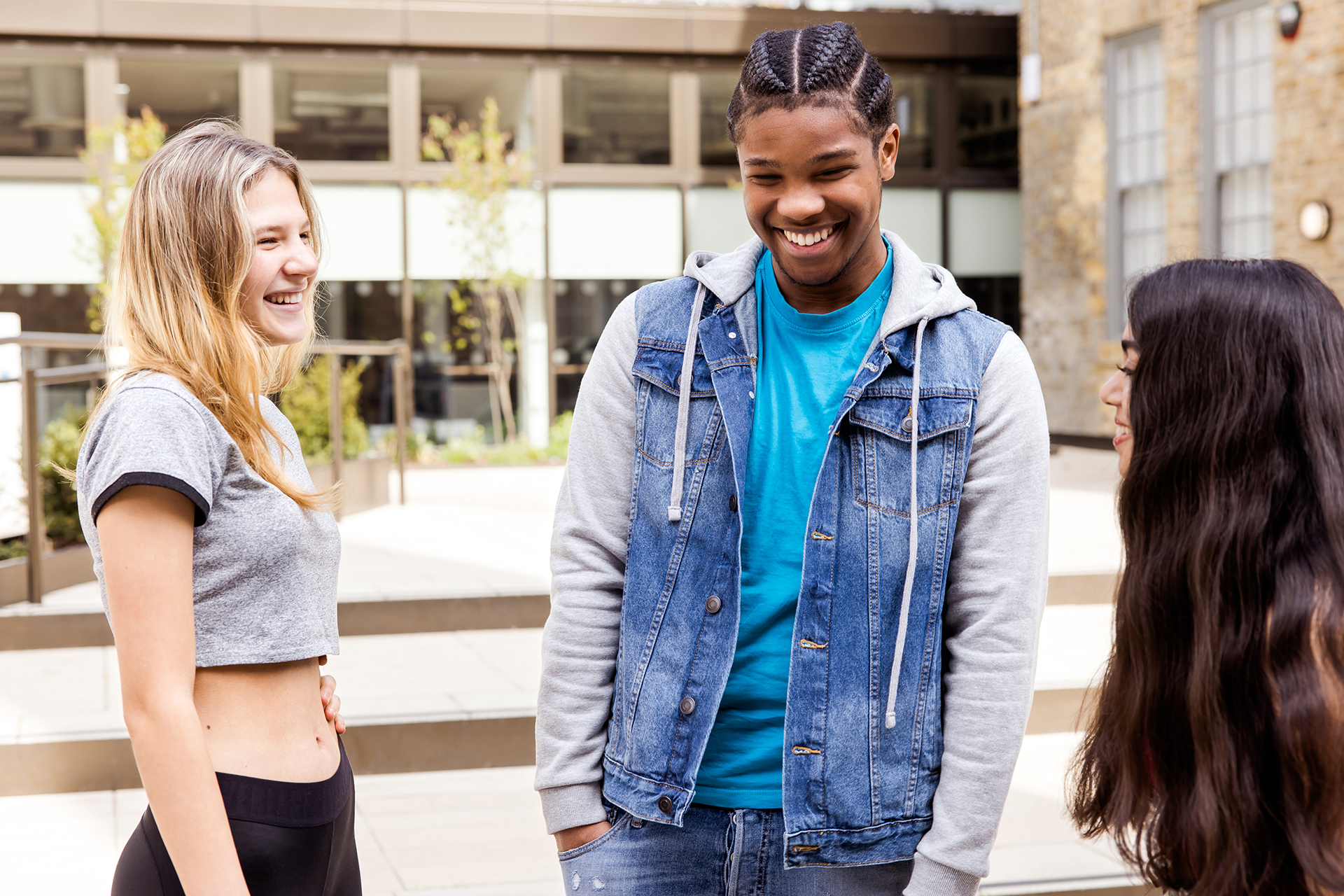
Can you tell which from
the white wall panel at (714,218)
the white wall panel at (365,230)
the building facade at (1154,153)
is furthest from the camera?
the white wall panel at (714,218)

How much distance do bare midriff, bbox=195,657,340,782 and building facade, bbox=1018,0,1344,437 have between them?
33.9 ft

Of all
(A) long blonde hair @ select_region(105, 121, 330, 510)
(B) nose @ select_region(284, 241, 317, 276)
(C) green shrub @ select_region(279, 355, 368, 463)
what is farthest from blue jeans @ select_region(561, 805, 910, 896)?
(C) green shrub @ select_region(279, 355, 368, 463)

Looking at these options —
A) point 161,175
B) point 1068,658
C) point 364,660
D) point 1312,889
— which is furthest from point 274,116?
point 1312,889

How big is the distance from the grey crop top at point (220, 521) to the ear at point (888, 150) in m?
0.94

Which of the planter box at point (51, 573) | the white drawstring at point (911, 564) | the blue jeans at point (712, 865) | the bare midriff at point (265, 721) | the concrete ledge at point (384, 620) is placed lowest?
the concrete ledge at point (384, 620)

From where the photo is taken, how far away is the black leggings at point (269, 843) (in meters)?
1.59

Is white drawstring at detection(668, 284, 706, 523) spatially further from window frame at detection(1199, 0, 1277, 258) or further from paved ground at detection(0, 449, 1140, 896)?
window frame at detection(1199, 0, 1277, 258)

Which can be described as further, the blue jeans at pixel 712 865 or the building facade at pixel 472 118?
the building facade at pixel 472 118

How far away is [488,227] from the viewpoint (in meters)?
14.6

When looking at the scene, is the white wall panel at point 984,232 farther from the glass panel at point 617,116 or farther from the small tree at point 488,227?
the small tree at point 488,227

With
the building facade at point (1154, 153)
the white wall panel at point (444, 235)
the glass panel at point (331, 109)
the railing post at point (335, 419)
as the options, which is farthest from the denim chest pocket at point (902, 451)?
the glass panel at point (331, 109)

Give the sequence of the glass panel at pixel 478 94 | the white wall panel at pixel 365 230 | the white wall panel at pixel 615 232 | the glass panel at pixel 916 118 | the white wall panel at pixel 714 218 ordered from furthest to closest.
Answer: the glass panel at pixel 916 118, the white wall panel at pixel 714 218, the white wall panel at pixel 615 232, the glass panel at pixel 478 94, the white wall panel at pixel 365 230

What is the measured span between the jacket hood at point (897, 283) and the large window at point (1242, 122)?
10392mm

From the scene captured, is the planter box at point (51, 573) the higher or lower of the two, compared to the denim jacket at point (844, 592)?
lower
